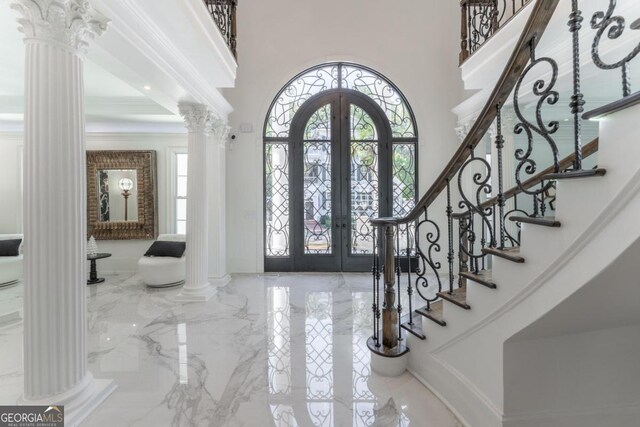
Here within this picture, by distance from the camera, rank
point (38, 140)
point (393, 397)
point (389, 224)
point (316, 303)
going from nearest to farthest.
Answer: point (38, 140) < point (393, 397) < point (389, 224) < point (316, 303)

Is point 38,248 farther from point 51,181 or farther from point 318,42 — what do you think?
point 318,42

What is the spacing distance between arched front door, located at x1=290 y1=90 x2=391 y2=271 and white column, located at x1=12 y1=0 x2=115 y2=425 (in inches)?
147

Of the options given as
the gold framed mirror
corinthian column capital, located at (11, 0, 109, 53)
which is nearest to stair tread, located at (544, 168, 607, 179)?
corinthian column capital, located at (11, 0, 109, 53)

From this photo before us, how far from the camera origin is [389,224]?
2223mm

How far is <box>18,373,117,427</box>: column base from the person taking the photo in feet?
5.70

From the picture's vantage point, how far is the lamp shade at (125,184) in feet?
18.3

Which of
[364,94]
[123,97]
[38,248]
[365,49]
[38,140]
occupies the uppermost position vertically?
[365,49]

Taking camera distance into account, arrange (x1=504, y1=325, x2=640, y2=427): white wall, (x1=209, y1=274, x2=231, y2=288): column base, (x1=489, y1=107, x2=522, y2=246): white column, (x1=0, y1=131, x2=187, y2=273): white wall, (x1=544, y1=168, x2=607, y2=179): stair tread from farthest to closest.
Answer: (x1=0, y1=131, x2=187, y2=273): white wall
(x1=209, y1=274, x2=231, y2=288): column base
(x1=489, y1=107, x2=522, y2=246): white column
(x1=504, y1=325, x2=640, y2=427): white wall
(x1=544, y1=168, x2=607, y2=179): stair tread

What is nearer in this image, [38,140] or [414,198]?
[38,140]

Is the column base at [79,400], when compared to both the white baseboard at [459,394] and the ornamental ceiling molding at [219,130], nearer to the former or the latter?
the white baseboard at [459,394]

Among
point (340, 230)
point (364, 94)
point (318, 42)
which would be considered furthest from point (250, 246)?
point (318, 42)

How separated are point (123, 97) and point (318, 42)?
136 inches

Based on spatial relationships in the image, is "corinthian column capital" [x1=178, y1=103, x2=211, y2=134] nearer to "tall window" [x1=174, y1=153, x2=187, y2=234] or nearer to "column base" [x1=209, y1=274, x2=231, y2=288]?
"tall window" [x1=174, y1=153, x2=187, y2=234]

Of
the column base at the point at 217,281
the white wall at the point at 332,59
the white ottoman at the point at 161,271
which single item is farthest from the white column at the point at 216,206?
the white wall at the point at 332,59
